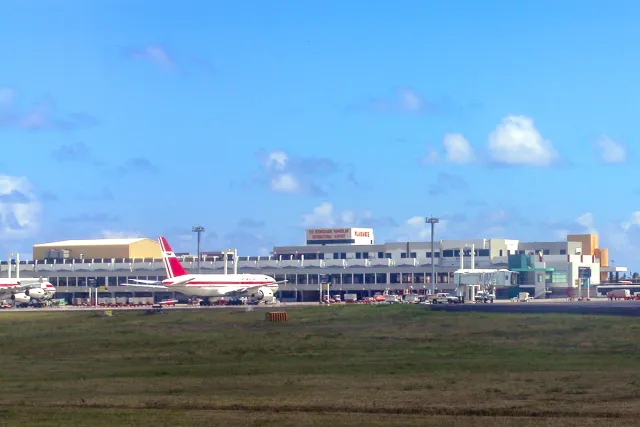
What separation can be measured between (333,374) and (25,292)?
13230cm

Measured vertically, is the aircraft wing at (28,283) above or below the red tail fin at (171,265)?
below

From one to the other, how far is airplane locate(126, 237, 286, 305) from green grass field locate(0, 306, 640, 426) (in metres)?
77.1

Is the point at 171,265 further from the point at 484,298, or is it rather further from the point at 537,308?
the point at 537,308

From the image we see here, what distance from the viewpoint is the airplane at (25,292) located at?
A: 535 feet

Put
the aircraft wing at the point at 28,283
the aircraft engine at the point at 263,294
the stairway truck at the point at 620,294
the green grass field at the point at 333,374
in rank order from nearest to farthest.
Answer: the green grass field at the point at 333,374 → the aircraft engine at the point at 263,294 → the aircraft wing at the point at 28,283 → the stairway truck at the point at 620,294

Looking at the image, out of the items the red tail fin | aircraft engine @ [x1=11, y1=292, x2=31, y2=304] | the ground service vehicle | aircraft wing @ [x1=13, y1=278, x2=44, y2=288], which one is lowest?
aircraft engine @ [x1=11, y1=292, x2=31, y2=304]

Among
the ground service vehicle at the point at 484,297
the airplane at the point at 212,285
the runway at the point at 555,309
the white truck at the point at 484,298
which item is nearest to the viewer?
the runway at the point at 555,309

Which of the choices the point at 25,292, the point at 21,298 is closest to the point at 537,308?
the point at 21,298

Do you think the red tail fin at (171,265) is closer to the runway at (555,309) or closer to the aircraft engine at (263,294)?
the aircraft engine at (263,294)

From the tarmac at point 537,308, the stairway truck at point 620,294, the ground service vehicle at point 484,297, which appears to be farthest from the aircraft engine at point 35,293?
the stairway truck at point 620,294

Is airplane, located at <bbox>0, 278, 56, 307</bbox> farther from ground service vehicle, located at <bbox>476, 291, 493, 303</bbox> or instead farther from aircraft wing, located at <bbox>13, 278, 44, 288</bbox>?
ground service vehicle, located at <bbox>476, 291, 493, 303</bbox>

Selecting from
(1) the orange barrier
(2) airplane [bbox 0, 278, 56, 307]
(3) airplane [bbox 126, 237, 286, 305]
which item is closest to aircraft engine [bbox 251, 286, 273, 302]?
(3) airplane [bbox 126, 237, 286, 305]

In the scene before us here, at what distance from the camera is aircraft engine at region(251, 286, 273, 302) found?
16200 centimetres

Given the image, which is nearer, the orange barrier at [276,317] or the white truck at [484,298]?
the orange barrier at [276,317]
